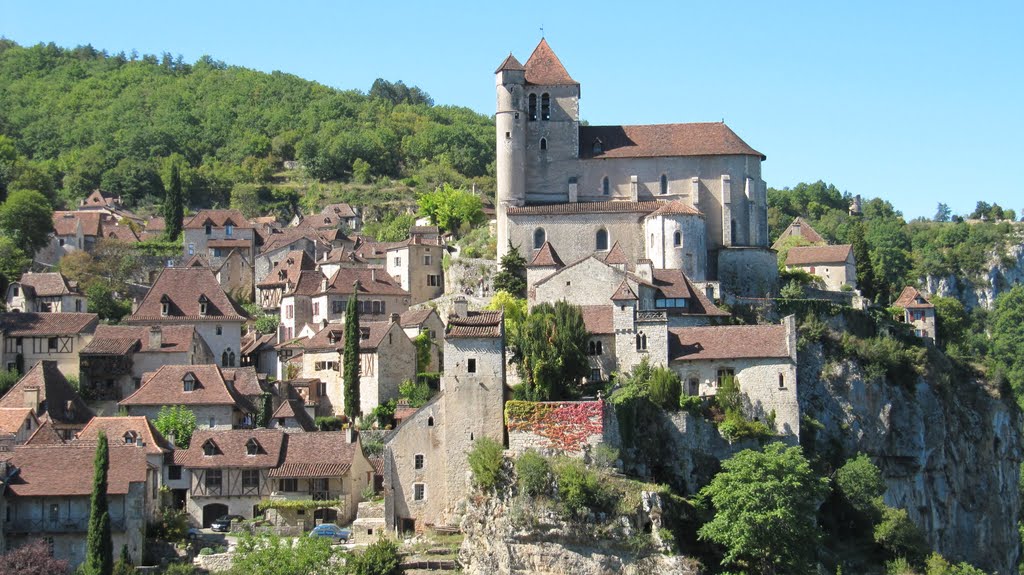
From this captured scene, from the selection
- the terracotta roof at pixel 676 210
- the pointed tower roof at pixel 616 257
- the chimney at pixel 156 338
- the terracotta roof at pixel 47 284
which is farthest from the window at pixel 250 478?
the terracotta roof at pixel 676 210

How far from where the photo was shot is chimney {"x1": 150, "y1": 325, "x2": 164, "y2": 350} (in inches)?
2852

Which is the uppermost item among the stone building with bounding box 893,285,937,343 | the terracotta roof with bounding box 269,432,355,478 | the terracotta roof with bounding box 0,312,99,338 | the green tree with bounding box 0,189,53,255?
the green tree with bounding box 0,189,53,255

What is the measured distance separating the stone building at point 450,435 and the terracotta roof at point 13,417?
16715mm

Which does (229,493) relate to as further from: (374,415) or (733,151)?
(733,151)

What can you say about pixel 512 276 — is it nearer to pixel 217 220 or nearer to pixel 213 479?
pixel 213 479

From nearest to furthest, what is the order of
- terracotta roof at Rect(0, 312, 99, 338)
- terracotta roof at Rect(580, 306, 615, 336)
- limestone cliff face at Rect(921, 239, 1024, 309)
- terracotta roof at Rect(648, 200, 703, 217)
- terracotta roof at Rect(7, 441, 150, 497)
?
1. terracotta roof at Rect(7, 441, 150, 497)
2. terracotta roof at Rect(580, 306, 615, 336)
3. terracotta roof at Rect(0, 312, 99, 338)
4. terracotta roof at Rect(648, 200, 703, 217)
5. limestone cliff face at Rect(921, 239, 1024, 309)

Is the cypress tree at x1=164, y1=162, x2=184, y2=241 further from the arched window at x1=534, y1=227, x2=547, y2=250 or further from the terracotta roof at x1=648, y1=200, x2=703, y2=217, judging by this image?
the terracotta roof at x1=648, y1=200, x2=703, y2=217

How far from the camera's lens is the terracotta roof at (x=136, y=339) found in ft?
236

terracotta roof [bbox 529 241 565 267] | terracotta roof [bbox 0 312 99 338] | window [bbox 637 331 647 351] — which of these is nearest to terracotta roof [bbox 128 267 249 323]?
terracotta roof [bbox 0 312 99 338]

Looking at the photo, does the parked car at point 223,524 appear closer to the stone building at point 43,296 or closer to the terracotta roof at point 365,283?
the stone building at point 43,296

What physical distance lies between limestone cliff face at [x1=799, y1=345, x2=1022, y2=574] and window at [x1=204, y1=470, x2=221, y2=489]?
28963 millimetres

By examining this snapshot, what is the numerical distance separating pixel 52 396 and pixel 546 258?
96.8ft

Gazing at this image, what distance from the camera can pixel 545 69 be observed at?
90750mm

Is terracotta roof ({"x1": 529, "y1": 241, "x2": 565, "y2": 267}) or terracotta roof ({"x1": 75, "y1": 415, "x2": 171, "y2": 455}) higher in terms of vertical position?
terracotta roof ({"x1": 529, "y1": 241, "x2": 565, "y2": 267})
